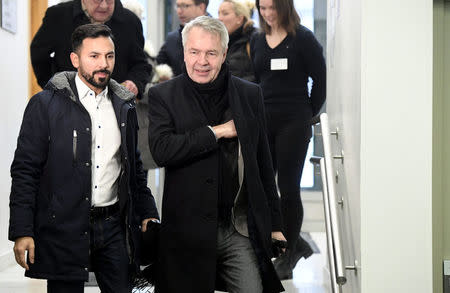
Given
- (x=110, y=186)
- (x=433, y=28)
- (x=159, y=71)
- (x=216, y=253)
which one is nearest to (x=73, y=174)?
(x=110, y=186)

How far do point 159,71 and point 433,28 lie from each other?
343cm

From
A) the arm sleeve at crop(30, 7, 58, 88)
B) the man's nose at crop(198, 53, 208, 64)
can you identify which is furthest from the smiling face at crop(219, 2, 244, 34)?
the man's nose at crop(198, 53, 208, 64)

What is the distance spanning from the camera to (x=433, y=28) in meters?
3.78

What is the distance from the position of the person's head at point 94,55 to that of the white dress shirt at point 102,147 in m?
0.05

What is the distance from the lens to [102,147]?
3.71 metres

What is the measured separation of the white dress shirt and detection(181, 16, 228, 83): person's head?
17.1 inches

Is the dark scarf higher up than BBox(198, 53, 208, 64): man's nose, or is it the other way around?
BBox(198, 53, 208, 64): man's nose

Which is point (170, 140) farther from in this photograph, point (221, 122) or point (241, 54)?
point (241, 54)

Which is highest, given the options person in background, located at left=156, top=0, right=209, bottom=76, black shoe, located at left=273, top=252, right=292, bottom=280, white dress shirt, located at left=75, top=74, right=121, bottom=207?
person in background, located at left=156, top=0, right=209, bottom=76

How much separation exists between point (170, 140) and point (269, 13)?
7.96 feet

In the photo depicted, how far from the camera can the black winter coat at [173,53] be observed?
660cm

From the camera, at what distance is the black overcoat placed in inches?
138

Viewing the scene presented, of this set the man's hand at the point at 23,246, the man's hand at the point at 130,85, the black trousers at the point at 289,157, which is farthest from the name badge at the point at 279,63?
the man's hand at the point at 23,246

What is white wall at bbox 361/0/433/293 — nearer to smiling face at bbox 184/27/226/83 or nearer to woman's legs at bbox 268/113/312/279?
smiling face at bbox 184/27/226/83
